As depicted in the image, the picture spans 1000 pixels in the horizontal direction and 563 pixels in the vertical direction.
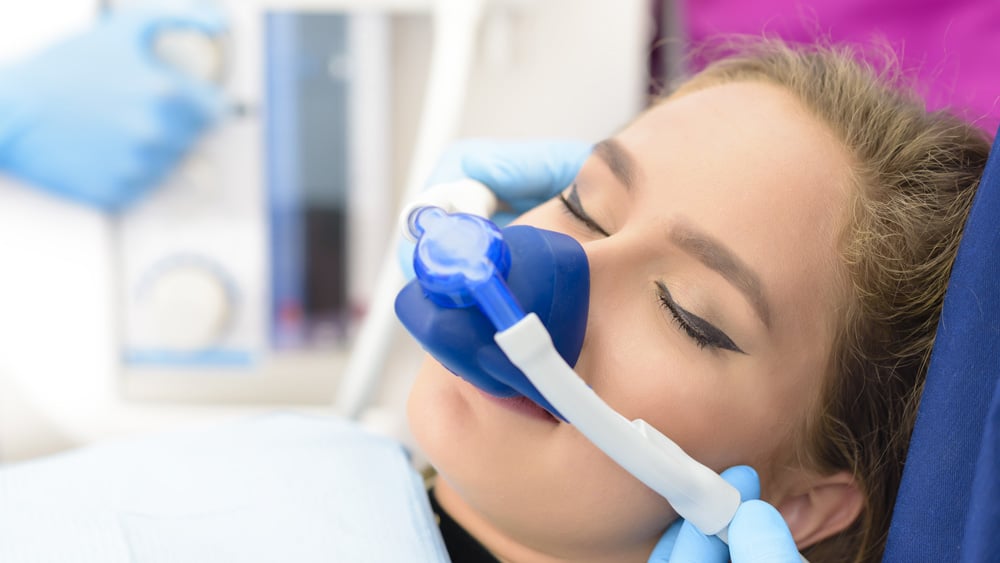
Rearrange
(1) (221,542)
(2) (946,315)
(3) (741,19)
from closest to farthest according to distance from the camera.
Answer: (2) (946,315), (1) (221,542), (3) (741,19)

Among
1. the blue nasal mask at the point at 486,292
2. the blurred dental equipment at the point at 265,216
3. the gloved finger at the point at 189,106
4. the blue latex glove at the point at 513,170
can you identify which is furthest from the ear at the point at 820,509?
the gloved finger at the point at 189,106

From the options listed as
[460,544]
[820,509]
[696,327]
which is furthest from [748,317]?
[460,544]

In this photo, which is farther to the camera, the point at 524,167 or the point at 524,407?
the point at 524,167

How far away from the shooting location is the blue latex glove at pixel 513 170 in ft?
3.43

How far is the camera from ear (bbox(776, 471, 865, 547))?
860 millimetres

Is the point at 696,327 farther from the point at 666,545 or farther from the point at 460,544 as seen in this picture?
the point at 460,544

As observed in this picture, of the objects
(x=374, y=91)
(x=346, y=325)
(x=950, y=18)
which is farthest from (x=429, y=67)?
(x=950, y=18)

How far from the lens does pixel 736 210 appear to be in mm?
761

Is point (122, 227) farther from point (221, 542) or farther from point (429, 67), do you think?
point (221, 542)

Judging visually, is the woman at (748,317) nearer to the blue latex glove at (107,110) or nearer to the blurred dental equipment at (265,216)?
the blurred dental equipment at (265,216)

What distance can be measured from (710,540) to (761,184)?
32 centimetres

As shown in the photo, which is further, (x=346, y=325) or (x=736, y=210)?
(x=346, y=325)

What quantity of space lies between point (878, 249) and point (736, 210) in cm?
16

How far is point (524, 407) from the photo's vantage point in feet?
2.47
